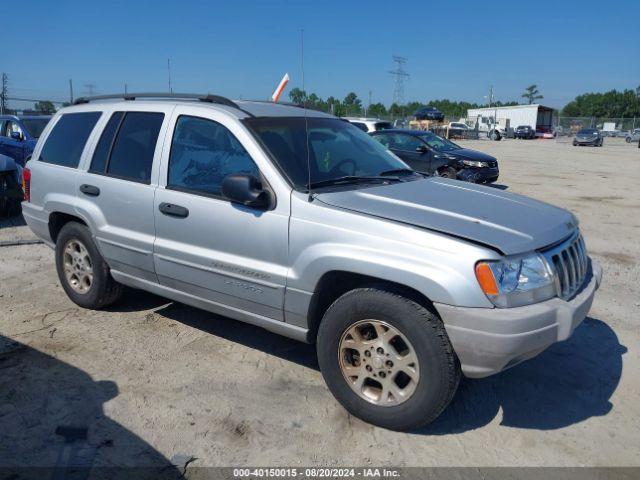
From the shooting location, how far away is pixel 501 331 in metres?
2.79

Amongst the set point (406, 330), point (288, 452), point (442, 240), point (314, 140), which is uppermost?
point (314, 140)

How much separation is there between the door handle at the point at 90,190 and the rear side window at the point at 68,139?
283 mm

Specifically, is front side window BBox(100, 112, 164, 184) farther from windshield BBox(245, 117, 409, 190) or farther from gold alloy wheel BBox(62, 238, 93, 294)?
windshield BBox(245, 117, 409, 190)

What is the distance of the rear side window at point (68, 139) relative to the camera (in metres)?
4.79

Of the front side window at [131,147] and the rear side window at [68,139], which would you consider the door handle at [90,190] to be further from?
the rear side window at [68,139]

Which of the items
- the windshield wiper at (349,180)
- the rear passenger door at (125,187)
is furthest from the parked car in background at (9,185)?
the windshield wiper at (349,180)

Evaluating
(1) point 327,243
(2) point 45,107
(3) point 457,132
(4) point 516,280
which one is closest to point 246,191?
(1) point 327,243

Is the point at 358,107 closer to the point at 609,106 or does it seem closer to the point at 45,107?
the point at 45,107

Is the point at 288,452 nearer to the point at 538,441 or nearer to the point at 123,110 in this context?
the point at 538,441

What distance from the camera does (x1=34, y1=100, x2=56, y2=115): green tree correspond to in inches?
839

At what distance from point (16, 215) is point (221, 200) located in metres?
7.08

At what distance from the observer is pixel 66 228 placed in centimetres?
490

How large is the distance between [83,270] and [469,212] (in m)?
3.39

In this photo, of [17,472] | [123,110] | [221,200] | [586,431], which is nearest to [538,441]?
[586,431]
